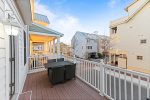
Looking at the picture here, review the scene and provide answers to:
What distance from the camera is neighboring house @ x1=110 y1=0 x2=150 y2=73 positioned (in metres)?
10.2

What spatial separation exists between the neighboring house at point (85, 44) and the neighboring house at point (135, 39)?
10979 mm

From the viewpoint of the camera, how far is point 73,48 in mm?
28797

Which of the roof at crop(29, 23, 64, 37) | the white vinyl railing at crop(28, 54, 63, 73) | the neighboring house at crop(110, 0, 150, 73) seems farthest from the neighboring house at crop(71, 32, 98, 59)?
the white vinyl railing at crop(28, 54, 63, 73)

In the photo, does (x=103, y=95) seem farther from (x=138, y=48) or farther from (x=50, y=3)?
(x=50, y=3)

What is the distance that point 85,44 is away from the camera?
25.5 m

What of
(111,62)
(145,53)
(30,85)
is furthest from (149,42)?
(30,85)

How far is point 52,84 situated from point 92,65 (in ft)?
5.67

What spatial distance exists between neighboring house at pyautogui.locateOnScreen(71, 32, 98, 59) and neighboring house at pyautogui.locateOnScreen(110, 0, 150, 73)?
432 inches

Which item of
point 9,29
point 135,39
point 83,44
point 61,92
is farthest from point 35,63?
point 83,44

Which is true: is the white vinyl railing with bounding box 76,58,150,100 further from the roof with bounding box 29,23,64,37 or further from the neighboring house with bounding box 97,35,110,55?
the neighboring house with bounding box 97,35,110,55

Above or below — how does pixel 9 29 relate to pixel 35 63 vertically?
above

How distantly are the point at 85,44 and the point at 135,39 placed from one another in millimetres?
14598

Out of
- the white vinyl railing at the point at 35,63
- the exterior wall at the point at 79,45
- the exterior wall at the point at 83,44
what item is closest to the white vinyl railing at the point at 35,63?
the white vinyl railing at the point at 35,63

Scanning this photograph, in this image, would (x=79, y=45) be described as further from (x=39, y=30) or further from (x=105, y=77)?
(x=105, y=77)
